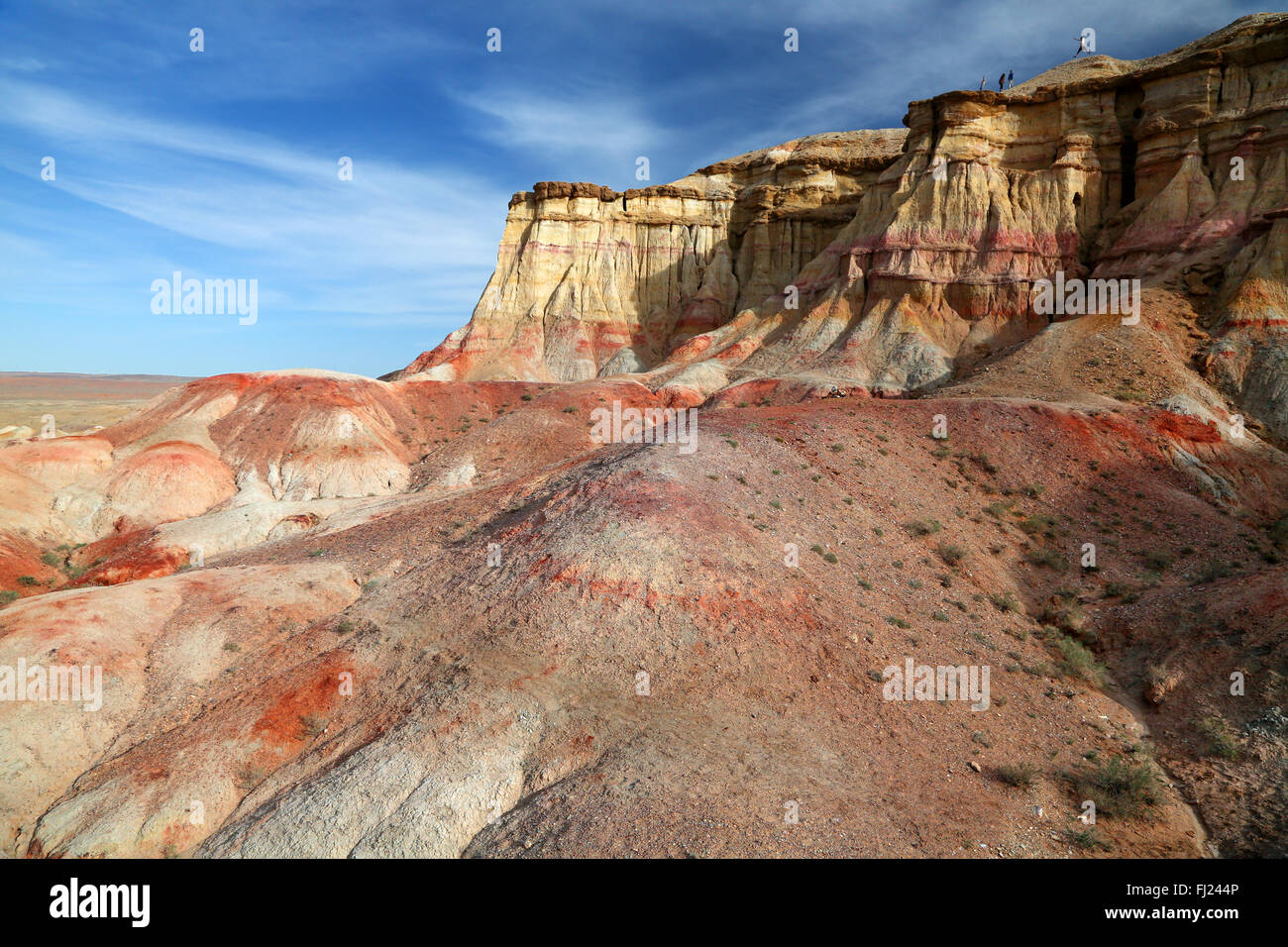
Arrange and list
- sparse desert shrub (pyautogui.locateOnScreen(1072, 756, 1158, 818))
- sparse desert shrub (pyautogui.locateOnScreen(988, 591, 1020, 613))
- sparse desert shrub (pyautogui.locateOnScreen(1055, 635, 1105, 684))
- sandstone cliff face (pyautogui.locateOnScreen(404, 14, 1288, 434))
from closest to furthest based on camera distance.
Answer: sparse desert shrub (pyautogui.locateOnScreen(1072, 756, 1158, 818)) → sparse desert shrub (pyautogui.locateOnScreen(1055, 635, 1105, 684)) → sparse desert shrub (pyautogui.locateOnScreen(988, 591, 1020, 613)) → sandstone cliff face (pyautogui.locateOnScreen(404, 14, 1288, 434))

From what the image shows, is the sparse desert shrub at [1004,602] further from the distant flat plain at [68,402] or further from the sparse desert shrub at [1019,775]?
the distant flat plain at [68,402]

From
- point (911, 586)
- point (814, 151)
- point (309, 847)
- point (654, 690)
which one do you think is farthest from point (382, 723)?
point (814, 151)

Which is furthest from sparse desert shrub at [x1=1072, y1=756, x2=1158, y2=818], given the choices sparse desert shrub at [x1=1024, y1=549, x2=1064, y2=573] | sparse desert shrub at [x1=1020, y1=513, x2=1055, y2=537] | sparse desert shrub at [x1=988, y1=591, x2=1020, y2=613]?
sparse desert shrub at [x1=1020, y1=513, x2=1055, y2=537]

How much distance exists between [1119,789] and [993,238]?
3619cm

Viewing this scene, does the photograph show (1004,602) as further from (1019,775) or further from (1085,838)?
(1085,838)

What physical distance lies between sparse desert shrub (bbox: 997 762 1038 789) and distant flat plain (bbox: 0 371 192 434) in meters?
47.1

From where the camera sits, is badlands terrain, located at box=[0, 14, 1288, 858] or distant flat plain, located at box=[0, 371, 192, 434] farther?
distant flat plain, located at box=[0, 371, 192, 434]

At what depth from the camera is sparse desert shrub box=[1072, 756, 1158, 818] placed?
10.1m

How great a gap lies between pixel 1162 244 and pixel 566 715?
40.3 metres

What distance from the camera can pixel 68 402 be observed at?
97688 mm

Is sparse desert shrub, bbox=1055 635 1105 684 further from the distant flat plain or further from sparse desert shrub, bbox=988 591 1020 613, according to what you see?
the distant flat plain

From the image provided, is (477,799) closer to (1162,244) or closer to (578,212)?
(1162,244)

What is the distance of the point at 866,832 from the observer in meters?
9.01

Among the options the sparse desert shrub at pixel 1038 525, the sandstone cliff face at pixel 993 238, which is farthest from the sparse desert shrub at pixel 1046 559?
the sandstone cliff face at pixel 993 238
